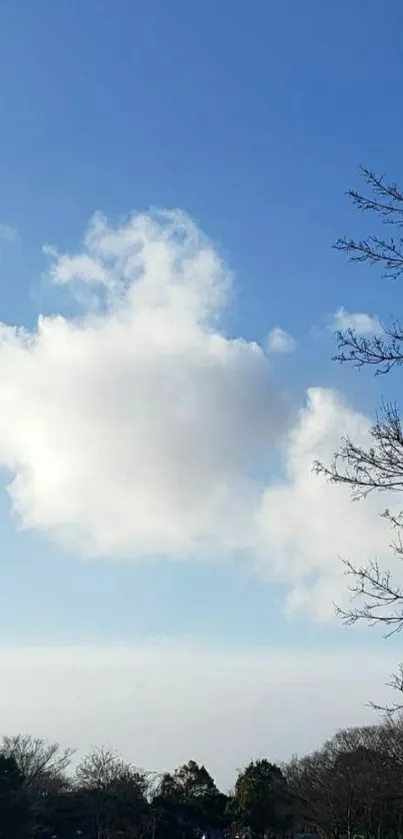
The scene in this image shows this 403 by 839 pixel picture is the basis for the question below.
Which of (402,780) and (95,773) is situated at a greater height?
(95,773)

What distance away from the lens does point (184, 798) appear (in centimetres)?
6181

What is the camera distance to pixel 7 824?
4378cm

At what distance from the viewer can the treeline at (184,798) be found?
4841 cm

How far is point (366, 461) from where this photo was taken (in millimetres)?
7789

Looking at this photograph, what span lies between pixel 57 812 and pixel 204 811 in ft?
34.8

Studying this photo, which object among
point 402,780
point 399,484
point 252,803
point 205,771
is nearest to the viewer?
point 399,484

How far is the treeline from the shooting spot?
48.4 m

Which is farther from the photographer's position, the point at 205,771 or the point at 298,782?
the point at 205,771

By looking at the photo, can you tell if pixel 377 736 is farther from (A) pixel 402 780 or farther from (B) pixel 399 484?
(B) pixel 399 484

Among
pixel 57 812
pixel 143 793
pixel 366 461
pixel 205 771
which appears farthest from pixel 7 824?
pixel 366 461

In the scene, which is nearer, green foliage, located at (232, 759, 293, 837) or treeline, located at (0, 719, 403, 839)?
Result: treeline, located at (0, 719, 403, 839)

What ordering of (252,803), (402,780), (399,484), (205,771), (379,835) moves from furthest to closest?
(205,771), (252,803), (379,835), (402,780), (399,484)

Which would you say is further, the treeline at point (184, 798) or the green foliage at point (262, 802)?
the green foliage at point (262, 802)

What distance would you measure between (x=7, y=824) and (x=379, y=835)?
58.9 ft
